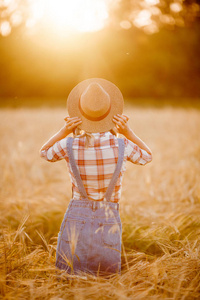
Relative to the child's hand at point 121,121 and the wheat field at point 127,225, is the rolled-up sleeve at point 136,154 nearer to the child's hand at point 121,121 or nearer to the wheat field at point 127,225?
the child's hand at point 121,121

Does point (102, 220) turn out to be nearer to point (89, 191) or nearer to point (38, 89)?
point (89, 191)

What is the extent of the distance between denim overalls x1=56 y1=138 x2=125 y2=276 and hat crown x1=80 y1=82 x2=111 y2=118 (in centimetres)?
22

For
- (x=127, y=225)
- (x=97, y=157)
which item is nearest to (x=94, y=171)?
(x=97, y=157)

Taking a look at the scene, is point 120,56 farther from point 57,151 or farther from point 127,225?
point 57,151

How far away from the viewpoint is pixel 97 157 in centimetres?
171

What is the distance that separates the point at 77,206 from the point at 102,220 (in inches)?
7.4

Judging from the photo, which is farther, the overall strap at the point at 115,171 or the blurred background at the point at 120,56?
the blurred background at the point at 120,56

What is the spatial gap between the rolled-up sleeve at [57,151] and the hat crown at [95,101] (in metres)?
0.25

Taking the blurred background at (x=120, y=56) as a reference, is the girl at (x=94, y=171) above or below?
below

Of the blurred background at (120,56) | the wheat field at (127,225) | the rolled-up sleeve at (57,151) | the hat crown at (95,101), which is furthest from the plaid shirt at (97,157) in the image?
the blurred background at (120,56)

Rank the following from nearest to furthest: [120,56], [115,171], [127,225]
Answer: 1. [115,171]
2. [127,225]
3. [120,56]

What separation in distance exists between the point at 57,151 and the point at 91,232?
1.88 ft

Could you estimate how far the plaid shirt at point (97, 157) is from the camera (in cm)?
171

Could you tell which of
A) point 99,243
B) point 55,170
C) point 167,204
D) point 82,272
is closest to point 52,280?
point 82,272
